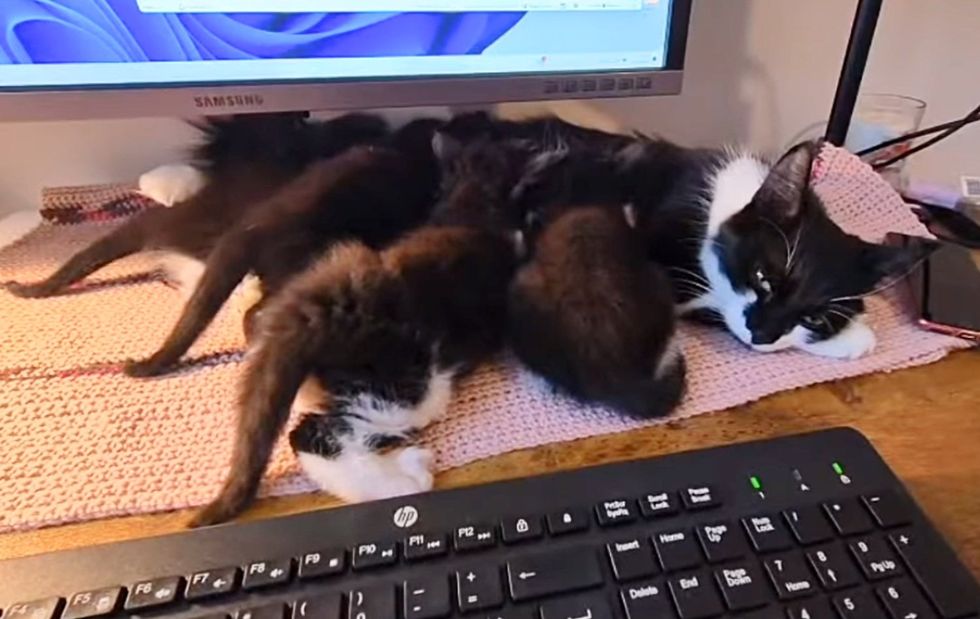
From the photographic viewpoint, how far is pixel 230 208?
2.07ft

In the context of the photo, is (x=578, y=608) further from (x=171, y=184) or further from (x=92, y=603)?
(x=171, y=184)

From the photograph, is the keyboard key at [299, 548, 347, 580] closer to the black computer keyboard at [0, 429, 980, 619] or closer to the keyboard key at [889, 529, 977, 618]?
the black computer keyboard at [0, 429, 980, 619]

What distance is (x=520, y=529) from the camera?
35 cm

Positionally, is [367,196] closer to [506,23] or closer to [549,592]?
[506,23]

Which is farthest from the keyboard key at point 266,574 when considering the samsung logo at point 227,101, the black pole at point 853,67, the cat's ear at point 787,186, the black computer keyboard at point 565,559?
the black pole at point 853,67

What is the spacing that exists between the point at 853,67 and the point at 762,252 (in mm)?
193

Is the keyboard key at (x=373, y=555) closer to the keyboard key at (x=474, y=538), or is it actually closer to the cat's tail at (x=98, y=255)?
the keyboard key at (x=474, y=538)

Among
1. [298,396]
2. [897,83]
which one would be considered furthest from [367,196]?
[897,83]

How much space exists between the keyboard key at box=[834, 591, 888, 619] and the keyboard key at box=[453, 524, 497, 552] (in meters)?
0.14

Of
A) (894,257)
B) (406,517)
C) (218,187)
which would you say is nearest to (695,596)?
(406,517)

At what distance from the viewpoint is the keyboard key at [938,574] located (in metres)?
0.32

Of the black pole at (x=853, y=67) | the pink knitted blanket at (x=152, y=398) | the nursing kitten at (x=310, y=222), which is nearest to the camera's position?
the pink knitted blanket at (x=152, y=398)

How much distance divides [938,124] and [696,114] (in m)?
0.25

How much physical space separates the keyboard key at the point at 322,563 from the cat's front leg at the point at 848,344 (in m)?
0.36
